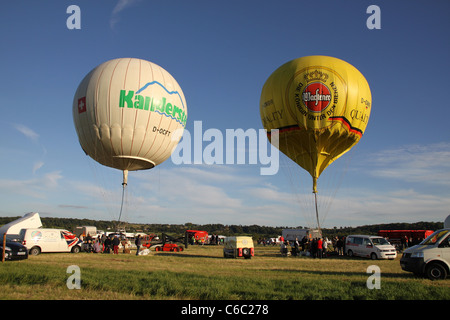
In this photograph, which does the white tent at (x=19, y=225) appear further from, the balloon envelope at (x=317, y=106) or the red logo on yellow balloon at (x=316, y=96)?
the red logo on yellow balloon at (x=316, y=96)

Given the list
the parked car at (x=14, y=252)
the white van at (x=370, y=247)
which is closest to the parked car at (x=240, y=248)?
the white van at (x=370, y=247)

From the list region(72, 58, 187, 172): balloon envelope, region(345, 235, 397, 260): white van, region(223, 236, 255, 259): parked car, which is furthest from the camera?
region(345, 235, 397, 260): white van

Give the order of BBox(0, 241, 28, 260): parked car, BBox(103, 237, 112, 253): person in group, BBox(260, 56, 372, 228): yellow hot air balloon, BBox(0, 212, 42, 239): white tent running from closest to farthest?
BBox(0, 241, 28, 260): parked car → BBox(260, 56, 372, 228): yellow hot air balloon → BBox(103, 237, 112, 253): person in group → BBox(0, 212, 42, 239): white tent

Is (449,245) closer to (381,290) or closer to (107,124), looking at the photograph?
(381,290)

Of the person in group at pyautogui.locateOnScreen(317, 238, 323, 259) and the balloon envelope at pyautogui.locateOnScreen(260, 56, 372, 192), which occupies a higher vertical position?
the balloon envelope at pyautogui.locateOnScreen(260, 56, 372, 192)

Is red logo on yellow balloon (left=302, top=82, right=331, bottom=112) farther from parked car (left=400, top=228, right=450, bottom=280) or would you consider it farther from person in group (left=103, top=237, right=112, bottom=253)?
person in group (left=103, top=237, right=112, bottom=253)

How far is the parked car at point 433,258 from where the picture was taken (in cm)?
1189

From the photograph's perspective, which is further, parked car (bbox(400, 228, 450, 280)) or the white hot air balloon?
the white hot air balloon

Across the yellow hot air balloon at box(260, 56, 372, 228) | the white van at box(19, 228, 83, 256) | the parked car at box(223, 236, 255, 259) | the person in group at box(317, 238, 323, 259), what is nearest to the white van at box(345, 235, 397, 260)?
the person in group at box(317, 238, 323, 259)

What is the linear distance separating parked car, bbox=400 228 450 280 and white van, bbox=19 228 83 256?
21.0m

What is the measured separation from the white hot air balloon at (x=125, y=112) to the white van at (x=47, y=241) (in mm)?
6940

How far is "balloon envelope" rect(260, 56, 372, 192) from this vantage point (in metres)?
22.0
